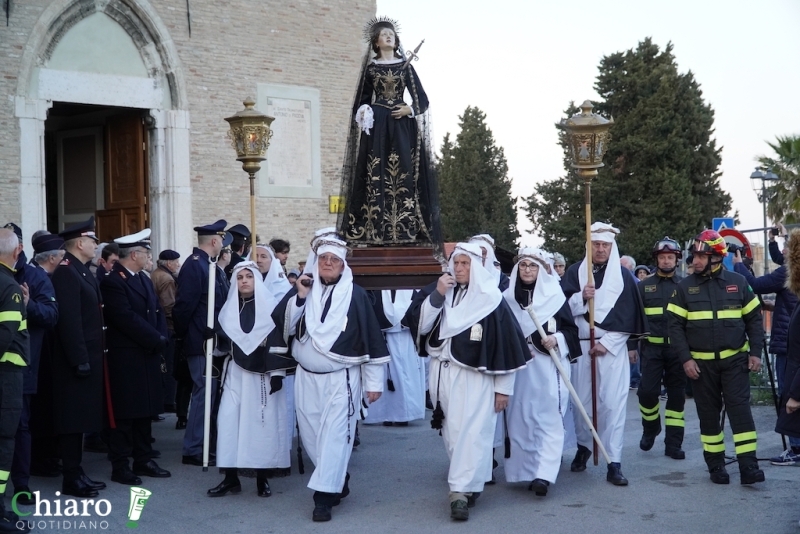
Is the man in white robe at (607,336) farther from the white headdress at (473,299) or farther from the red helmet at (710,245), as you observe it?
the white headdress at (473,299)

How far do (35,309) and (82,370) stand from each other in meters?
0.69

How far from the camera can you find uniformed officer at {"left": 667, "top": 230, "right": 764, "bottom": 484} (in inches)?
294

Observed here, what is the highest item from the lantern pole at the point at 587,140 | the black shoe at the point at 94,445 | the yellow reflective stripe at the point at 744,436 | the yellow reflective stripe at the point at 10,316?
the lantern pole at the point at 587,140

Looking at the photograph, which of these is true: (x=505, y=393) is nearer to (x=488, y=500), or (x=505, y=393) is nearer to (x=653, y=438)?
(x=488, y=500)

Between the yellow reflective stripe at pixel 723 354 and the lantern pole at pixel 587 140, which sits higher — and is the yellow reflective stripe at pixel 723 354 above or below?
below

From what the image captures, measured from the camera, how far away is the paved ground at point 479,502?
6473 mm

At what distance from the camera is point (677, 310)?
25.4 feet

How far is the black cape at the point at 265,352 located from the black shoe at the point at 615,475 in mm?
2685

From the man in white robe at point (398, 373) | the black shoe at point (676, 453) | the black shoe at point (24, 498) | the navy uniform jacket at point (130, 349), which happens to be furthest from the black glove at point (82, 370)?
the black shoe at point (676, 453)

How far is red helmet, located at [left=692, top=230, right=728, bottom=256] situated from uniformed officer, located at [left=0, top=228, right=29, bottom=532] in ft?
16.8

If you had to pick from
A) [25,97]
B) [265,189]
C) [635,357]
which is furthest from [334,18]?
[635,357]

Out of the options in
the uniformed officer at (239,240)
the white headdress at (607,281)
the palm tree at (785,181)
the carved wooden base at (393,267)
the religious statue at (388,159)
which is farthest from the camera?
the palm tree at (785,181)

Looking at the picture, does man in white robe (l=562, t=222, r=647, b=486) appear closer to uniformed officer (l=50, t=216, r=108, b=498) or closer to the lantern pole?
the lantern pole

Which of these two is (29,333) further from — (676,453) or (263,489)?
(676,453)
